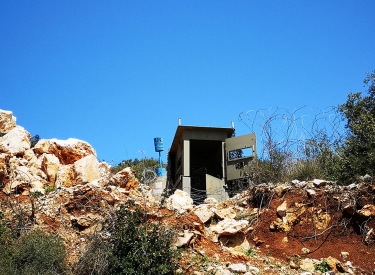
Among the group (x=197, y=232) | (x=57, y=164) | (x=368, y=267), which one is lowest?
(x=368, y=267)

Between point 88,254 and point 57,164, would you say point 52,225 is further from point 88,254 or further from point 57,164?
point 57,164

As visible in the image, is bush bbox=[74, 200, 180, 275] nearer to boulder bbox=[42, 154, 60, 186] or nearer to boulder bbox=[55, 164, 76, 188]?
boulder bbox=[55, 164, 76, 188]

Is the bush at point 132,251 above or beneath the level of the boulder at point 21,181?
beneath

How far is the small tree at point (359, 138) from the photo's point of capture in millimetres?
13562

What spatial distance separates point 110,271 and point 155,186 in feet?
16.1

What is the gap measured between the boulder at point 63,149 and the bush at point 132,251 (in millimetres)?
4989

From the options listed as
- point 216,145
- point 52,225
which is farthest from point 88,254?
point 216,145

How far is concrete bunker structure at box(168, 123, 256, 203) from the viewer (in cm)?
1786

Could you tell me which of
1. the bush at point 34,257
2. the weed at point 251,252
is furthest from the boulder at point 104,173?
the weed at point 251,252

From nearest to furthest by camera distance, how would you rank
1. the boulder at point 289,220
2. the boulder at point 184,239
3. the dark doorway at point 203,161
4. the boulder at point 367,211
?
the boulder at point 184,239 < the boulder at point 367,211 < the boulder at point 289,220 < the dark doorway at point 203,161

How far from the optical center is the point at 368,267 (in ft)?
33.4

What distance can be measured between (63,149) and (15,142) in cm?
139

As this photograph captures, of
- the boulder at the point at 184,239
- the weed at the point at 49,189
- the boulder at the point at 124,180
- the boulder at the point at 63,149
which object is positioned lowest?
the boulder at the point at 184,239

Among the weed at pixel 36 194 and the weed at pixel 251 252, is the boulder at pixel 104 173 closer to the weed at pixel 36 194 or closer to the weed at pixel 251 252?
the weed at pixel 36 194
